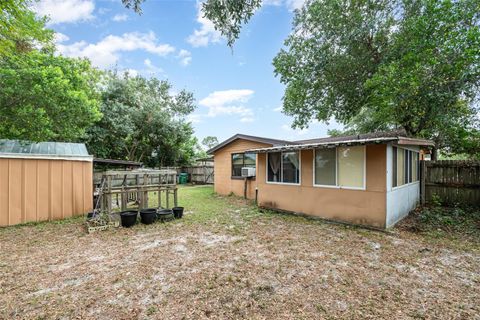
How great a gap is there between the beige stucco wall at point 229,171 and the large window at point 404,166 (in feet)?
16.4

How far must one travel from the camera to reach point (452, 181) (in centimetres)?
759

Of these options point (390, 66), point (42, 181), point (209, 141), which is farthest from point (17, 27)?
point (209, 141)

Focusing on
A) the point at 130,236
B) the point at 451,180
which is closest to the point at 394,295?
the point at 130,236

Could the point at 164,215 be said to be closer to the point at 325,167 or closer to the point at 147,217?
the point at 147,217

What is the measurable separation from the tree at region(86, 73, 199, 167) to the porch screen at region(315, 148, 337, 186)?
12640 millimetres

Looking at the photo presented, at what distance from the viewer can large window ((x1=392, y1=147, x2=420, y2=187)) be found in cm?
594

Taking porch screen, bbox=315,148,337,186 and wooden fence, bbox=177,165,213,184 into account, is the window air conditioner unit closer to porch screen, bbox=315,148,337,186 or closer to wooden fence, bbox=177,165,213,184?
porch screen, bbox=315,148,337,186

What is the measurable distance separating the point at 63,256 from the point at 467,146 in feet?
42.5

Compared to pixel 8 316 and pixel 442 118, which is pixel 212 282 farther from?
pixel 442 118

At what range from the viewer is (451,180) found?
7.61 meters

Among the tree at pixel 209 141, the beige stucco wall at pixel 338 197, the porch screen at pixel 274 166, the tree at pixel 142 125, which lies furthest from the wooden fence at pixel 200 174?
the tree at pixel 209 141

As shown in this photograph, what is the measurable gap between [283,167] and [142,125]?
13.0 m

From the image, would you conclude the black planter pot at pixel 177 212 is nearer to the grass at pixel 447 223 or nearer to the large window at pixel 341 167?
the large window at pixel 341 167

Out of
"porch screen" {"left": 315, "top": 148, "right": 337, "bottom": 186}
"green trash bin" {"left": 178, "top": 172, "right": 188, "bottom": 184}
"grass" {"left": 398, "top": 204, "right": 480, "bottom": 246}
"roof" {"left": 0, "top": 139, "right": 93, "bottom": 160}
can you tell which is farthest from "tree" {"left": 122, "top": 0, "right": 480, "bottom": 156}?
"green trash bin" {"left": 178, "top": 172, "right": 188, "bottom": 184}
